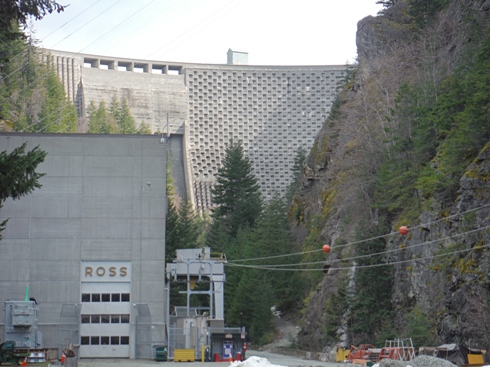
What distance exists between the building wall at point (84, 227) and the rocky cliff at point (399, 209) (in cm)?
1066

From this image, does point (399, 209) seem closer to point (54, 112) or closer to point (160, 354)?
point (160, 354)

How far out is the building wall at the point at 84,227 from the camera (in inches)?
1791

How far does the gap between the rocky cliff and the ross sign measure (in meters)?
11.5

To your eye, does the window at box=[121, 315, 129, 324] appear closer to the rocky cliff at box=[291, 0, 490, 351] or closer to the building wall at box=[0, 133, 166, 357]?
the building wall at box=[0, 133, 166, 357]

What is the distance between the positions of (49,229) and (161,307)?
24.5 ft

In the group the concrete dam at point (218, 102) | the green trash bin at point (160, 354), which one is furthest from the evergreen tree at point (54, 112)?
the green trash bin at point (160, 354)

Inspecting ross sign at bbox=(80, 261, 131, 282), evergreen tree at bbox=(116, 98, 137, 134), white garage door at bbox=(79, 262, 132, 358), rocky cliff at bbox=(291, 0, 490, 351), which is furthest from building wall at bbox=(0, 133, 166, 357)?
evergreen tree at bbox=(116, 98, 137, 134)

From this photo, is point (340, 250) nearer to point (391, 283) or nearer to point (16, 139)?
point (391, 283)

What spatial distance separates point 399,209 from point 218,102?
80818 millimetres

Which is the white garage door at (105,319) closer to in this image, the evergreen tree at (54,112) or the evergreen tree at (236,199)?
the evergreen tree at (236,199)

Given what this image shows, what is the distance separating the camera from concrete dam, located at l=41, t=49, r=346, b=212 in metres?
123

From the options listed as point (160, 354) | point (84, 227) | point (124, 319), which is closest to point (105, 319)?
point (124, 319)

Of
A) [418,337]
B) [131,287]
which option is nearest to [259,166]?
[131,287]

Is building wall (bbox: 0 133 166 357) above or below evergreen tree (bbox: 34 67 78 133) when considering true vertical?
below
